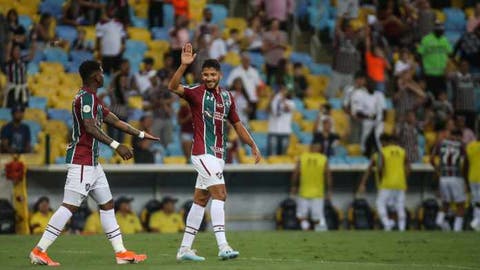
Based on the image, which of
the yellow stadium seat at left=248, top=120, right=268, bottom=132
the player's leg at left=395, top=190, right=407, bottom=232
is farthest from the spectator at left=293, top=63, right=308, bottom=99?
the player's leg at left=395, top=190, right=407, bottom=232

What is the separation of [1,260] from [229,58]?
1405 centimetres

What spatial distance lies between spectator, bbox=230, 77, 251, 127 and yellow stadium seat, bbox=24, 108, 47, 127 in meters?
3.90

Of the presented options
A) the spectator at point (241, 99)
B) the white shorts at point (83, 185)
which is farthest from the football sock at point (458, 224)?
the white shorts at point (83, 185)

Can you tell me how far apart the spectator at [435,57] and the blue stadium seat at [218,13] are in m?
4.56

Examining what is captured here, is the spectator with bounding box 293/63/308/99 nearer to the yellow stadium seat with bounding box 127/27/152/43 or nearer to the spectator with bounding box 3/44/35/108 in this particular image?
the yellow stadium seat with bounding box 127/27/152/43

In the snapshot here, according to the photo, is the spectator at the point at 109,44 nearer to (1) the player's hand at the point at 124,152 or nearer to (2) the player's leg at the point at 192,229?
(2) the player's leg at the point at 192,229

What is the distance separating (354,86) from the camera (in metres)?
28.4

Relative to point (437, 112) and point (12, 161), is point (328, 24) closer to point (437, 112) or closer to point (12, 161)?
point (437, 112)

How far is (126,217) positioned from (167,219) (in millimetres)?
916

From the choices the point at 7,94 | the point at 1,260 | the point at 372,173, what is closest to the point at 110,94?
the point at 7,94

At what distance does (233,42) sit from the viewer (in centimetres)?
2917

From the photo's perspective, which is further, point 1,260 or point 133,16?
point 133,16

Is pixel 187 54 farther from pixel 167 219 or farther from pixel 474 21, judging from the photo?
pixel 474 21

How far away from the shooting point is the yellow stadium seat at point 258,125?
27.8 metres
